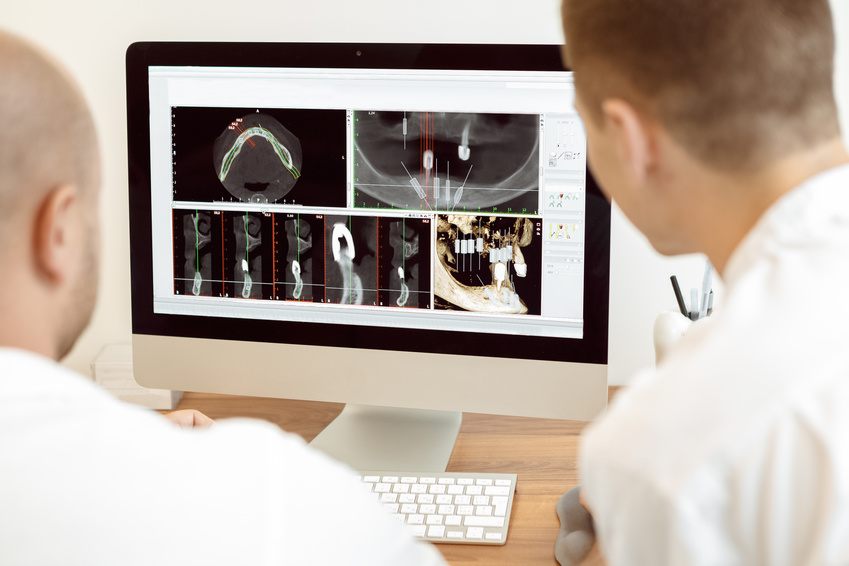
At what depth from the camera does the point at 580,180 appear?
1.05 metres

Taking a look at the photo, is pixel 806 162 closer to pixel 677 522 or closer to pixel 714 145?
pixel 714 145

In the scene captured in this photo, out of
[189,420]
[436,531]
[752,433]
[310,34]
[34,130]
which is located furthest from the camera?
[310,34]

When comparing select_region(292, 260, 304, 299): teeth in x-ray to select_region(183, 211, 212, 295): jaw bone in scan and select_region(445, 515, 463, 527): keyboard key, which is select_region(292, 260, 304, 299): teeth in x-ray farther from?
select_region(445, 515, 463, 527): keyboard key

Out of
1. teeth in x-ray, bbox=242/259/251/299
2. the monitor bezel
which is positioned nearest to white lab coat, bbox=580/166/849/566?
the monitor bezel

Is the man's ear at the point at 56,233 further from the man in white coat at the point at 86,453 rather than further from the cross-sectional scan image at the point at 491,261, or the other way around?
the cross-sectional scan image at the point at 491,261

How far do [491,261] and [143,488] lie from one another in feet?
2.16

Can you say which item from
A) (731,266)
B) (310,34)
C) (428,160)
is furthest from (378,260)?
(731,266)

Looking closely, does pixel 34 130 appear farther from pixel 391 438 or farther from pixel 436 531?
pixel 391 438

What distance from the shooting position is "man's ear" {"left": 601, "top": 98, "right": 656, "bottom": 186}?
652 millimetres

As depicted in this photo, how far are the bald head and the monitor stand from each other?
1.97 ft

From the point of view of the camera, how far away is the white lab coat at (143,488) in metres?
0.48

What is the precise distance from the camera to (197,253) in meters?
1.18

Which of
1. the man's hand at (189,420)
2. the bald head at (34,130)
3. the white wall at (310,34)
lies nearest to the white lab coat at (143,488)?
the bald head at (34,130)

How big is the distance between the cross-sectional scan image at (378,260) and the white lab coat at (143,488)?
535 millimetres
